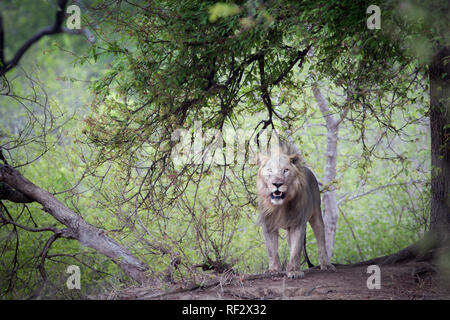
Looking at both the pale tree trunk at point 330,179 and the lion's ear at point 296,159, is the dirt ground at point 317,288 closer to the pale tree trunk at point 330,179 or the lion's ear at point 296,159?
the lion's ear at point 296,159

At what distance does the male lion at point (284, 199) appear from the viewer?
6637 mm

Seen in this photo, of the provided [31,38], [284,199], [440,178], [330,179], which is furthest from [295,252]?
[330,179]

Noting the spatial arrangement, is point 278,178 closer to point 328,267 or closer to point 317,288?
point 317,288

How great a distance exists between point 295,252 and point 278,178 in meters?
1.08

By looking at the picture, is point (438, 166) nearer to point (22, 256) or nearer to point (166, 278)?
point (166, 278)

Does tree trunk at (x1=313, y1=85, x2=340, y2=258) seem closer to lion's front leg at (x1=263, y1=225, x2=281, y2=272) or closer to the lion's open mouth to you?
lion's front leg at (x1=263, y1=225, x2=281, y2=272)

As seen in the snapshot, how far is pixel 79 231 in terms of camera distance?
6.70 metres

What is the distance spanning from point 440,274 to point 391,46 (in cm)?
322

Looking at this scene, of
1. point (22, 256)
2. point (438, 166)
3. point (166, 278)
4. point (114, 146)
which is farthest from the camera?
point (22, 256)

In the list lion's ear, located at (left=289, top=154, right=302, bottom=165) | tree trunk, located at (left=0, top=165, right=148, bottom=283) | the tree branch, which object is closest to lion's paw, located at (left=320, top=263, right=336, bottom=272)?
lion's ear, located at (left=289, top=154, right=302, bottom=165)

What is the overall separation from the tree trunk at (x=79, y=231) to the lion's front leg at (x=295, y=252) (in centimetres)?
193
